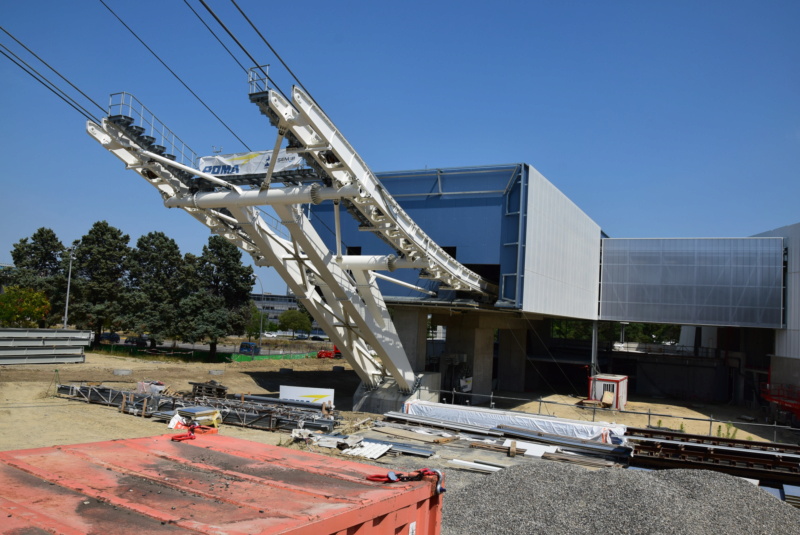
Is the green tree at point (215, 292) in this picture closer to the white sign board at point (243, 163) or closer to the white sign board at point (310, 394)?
the white sign board at point (310, 394)

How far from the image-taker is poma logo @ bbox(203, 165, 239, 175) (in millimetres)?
19062

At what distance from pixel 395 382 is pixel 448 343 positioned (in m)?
7.17

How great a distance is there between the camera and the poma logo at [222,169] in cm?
1906

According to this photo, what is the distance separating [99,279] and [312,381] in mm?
26229

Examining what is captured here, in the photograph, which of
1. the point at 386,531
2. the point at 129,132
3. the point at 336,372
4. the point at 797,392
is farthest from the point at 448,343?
the point at 386,531

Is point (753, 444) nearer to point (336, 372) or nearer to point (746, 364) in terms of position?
point (746, 364)

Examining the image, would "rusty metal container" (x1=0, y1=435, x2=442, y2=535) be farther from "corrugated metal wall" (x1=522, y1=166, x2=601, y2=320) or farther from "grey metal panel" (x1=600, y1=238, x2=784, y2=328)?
"grey metal panel" (x1=600, y1=238, x2=784, y2=328)

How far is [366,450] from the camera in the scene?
648 inches

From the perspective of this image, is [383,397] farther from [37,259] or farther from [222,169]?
[37,259]

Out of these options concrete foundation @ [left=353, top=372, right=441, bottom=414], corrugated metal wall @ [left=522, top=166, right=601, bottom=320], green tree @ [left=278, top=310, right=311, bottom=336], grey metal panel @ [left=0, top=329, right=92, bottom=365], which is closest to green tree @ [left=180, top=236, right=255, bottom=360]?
grey metal panel @ [left=0, top=329, right=92, bottom=365]

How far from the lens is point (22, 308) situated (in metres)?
45.0

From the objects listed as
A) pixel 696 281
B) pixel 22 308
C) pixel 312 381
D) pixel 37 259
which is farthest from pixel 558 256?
pixel 37 259

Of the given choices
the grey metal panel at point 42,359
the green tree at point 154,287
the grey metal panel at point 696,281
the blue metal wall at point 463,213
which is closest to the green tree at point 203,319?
the green tree at point 154,287

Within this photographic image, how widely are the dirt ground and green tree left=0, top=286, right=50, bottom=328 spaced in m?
8.30
